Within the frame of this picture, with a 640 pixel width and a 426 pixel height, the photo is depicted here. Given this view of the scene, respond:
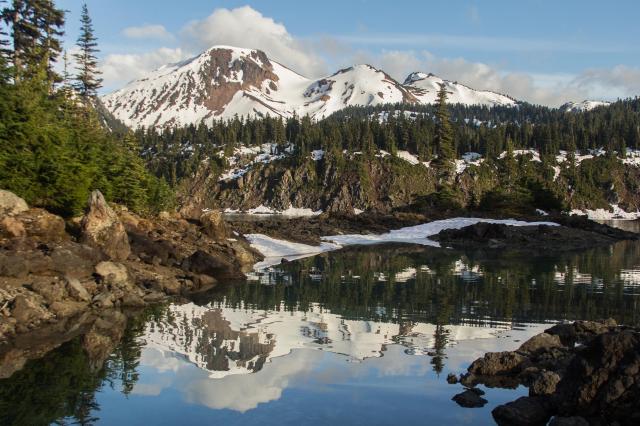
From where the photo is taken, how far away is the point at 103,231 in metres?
28.7

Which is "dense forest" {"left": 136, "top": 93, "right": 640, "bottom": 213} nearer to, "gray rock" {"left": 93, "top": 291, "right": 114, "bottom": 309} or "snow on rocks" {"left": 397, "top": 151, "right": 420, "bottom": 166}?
"snow on rocks" {"left": 397, "top": 151, "right": 420, "bottom": 166}

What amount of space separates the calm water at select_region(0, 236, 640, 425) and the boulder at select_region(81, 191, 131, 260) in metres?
5.48

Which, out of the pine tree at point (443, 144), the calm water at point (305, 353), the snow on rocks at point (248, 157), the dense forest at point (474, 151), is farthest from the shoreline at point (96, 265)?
the snow on rocks at point (248, 157)

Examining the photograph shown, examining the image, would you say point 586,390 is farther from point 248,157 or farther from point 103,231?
point 248,157

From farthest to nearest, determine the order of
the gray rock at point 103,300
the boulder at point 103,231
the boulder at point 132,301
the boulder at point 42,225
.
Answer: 1. the boulder at point 103,231
2. the boulder at point 42,225
3. the boulder at point 132,301
4. the gray rock at point 103,300

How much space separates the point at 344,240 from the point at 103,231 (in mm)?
37642

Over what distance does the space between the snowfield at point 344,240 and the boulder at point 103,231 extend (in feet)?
34.9

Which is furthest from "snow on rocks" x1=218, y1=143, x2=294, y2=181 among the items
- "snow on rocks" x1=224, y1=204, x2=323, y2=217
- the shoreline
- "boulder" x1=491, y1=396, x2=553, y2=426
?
"boulder" x1=491, y1=396, x2=553, y2=426

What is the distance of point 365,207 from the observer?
6235 inches

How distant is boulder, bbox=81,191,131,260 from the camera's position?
2817 centimetres

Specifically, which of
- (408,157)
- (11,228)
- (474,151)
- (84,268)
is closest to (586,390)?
(84,268)

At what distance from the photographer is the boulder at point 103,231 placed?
2817cm

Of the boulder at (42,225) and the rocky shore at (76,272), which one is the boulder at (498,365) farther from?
the boulder at (42,225)

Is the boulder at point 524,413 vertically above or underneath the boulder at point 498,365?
underneath
